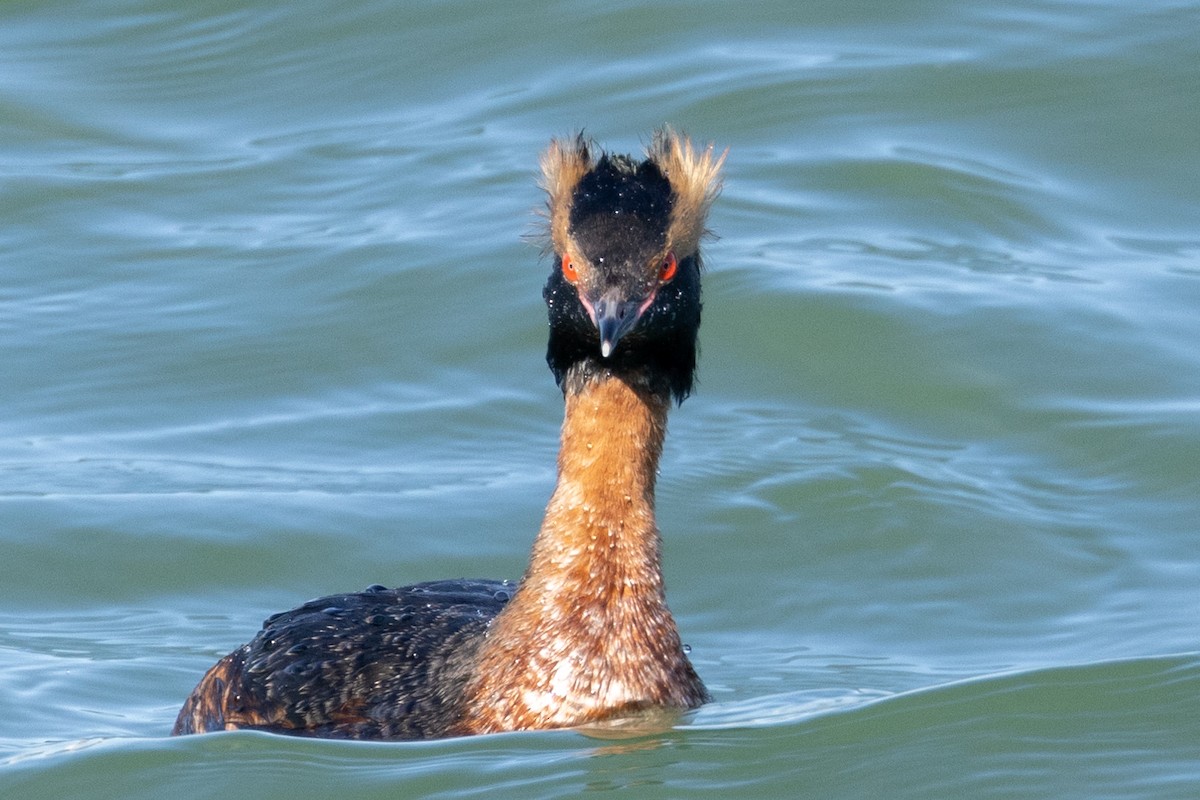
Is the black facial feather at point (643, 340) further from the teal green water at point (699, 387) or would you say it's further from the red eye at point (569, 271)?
the teal green water at point (699, 387)

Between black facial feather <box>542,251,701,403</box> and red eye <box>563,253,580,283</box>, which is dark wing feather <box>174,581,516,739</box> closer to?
black facial feather <box>542,251,701,403</box>

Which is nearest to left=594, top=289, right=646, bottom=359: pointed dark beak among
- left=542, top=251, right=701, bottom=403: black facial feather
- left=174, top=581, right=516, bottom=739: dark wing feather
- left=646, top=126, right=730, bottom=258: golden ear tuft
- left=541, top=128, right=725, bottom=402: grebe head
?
left=541, top=128, right=725, bottom=402: grebe head

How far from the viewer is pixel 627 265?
25.3 ft

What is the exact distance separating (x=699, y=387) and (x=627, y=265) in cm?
535

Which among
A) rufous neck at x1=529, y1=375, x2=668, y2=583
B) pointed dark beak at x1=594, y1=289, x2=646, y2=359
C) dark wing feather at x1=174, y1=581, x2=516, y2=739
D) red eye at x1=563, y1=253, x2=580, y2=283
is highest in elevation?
red eye at x1=563, y1=253, x2=580, y2=283

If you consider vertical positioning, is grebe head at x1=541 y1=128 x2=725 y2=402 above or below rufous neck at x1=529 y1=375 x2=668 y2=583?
above

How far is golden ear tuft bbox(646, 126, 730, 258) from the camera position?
8.08m

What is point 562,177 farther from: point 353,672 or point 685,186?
point 353,672

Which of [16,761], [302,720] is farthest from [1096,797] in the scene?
[16,761]

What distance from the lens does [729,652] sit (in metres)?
10.2

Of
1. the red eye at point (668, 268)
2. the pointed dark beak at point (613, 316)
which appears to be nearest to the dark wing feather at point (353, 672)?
the pointed dark beak at point (613, 316)

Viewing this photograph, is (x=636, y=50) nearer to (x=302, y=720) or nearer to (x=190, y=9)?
(x=190, y=9)

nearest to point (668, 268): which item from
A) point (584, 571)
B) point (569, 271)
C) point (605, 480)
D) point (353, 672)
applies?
point (569, 271)

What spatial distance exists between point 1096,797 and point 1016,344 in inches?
252
